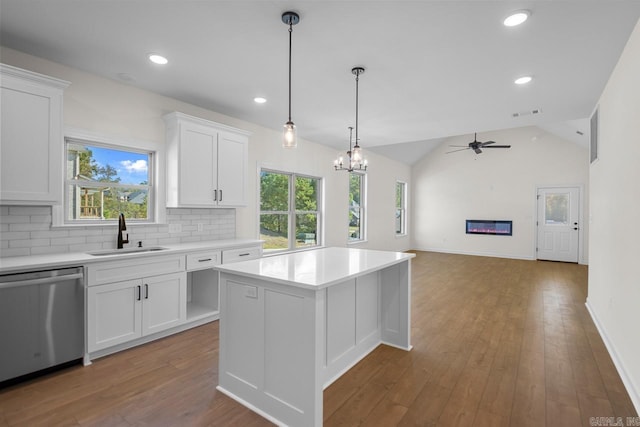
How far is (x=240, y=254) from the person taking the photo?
395 cm

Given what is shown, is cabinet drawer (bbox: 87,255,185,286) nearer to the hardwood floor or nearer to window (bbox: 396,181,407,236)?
the hardwood floor

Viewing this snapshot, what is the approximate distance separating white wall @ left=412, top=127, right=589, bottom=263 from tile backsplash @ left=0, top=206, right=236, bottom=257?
7.38 m

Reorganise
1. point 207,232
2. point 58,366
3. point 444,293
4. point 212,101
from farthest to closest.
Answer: point 444,293, point 207,232, point 212,101, point 58,366

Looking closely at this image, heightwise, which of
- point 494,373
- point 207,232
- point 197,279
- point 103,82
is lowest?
point 494,373

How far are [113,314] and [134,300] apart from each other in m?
→ 0.19

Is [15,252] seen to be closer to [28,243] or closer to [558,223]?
[28,243]

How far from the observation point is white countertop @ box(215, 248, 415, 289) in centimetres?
196

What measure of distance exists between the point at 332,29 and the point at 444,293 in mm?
4201

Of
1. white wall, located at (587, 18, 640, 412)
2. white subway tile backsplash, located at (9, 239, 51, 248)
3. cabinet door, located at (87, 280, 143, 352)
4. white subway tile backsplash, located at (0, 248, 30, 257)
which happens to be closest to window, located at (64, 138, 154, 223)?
white subway tile backsplash, located at (9, 239, 51, 248)

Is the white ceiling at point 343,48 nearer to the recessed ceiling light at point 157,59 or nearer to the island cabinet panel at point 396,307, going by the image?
the recessed ceiling light at point 157,59

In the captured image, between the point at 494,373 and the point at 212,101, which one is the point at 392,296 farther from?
the point at 212,101

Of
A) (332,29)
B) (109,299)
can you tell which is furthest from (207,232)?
(332,29)

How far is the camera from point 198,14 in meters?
2.20

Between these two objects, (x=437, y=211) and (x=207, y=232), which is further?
(x=437, y=211)
